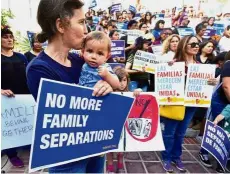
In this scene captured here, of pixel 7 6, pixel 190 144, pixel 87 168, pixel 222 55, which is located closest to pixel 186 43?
pixel 222 55

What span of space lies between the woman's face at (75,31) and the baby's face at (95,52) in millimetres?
207

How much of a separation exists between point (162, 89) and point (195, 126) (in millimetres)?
2005

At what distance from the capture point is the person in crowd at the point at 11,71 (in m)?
3.85

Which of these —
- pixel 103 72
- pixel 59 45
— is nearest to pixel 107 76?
pixel 103 72

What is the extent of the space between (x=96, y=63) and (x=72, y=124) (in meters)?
0.46

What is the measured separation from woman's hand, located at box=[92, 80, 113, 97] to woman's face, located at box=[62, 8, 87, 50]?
26 centimetres

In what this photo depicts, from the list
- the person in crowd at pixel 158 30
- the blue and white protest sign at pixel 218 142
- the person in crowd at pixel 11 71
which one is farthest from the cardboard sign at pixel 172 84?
the person in crowd at pixel 158 30

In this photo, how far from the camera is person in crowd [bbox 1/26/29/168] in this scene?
12.6 ft

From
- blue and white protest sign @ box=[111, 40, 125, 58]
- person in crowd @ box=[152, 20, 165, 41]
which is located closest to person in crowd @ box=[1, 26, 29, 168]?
blue and white protest sign @ box=[111, 40, 125, 58]

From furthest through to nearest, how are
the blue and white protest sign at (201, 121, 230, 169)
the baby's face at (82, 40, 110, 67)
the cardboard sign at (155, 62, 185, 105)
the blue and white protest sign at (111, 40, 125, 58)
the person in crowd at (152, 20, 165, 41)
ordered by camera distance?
the person in crowd at (152, 20, 165, 41) < the blue and white protest sign at (111, 40, 125, 58) < the cardboard sign at (155, 62, 185, 105) < the blue and white protest sign at (201, 121, 230, 169) < the baby's face at (82, 40, 110, 67)

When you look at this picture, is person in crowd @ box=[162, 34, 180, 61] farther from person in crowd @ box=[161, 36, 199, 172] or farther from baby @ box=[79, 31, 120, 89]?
baby @ box=[79, 31, 120, 89]

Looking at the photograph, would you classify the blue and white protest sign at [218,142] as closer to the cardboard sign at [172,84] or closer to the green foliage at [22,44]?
the cardboard sign at [172,84]

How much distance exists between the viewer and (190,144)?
4891 millimetres

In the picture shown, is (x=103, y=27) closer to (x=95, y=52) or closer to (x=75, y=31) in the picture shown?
(x=95, y=52)
